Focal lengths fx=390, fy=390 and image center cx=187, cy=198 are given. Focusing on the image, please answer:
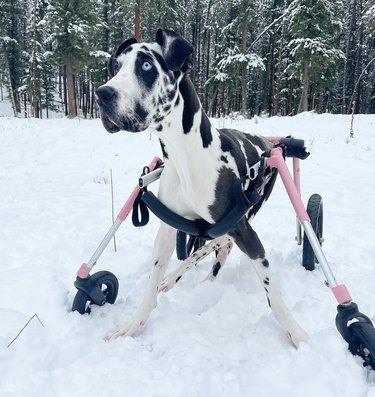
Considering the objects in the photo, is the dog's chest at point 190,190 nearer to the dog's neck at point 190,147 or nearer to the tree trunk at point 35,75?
the dog's neck at point 190,147

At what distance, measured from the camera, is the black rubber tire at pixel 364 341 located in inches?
86.4

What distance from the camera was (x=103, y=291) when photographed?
3.18m

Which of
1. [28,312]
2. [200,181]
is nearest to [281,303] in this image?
[200,181]

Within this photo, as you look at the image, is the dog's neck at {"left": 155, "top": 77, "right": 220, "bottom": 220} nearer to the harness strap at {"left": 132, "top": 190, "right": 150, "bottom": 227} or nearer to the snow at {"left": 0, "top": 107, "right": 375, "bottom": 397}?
the harness strap at {"left": 132, "top": 190, "right": 150, "bottom": 227}

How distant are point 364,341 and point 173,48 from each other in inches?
79.2

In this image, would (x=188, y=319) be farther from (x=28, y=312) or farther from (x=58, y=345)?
(x=28, y=312)

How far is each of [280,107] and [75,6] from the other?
80.1ft

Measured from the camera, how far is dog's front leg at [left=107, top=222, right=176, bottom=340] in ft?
9.27

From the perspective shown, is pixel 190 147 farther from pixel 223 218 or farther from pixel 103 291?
pixel 103 291

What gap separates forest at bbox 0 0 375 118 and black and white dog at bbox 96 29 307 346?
34.4 feet

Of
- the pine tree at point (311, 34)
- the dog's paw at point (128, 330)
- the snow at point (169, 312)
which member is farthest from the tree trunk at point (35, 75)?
the dog's paw at point (128, 330)

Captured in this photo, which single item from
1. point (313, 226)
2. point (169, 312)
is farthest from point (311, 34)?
point (169, 312)

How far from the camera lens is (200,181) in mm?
2619

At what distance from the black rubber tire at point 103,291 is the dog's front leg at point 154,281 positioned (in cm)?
33
